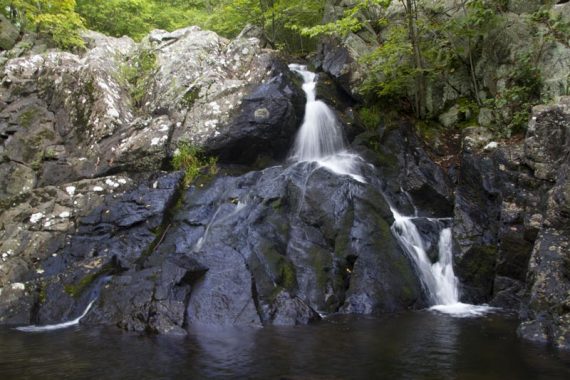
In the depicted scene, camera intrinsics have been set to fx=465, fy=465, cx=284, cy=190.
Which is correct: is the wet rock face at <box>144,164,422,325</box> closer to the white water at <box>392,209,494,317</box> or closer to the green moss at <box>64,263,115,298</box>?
the white water at <box>392,209,494,317</box>

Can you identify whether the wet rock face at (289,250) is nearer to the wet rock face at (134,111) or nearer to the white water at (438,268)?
the white water at (438,268)

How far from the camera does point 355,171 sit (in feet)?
39.3

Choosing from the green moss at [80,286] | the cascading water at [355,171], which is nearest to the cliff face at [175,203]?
the green moss at [80,286]

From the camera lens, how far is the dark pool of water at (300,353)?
18.1ft

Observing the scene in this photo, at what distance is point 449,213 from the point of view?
11.6 meters

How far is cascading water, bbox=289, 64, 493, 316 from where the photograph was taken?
9.59 meters

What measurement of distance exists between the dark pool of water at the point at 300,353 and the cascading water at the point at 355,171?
1559 mm

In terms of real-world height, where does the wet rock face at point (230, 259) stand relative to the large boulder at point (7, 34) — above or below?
below

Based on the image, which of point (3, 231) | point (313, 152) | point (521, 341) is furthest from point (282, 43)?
point (521, 341)

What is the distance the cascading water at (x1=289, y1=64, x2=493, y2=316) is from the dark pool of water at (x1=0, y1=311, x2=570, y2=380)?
156 cm

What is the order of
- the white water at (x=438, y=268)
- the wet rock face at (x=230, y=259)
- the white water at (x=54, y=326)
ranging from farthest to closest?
the white water at (x=438, y=268) < the wet rock face at (x=230, y=259) < the white water at (x=54, y=326)

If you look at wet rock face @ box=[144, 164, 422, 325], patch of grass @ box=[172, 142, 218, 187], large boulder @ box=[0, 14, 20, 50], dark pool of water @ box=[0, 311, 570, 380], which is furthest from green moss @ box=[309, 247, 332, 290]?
large boulder @ box=[0, 14, 20, 50]

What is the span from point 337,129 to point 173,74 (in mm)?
5513

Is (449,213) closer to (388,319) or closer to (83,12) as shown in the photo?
(388,319)
